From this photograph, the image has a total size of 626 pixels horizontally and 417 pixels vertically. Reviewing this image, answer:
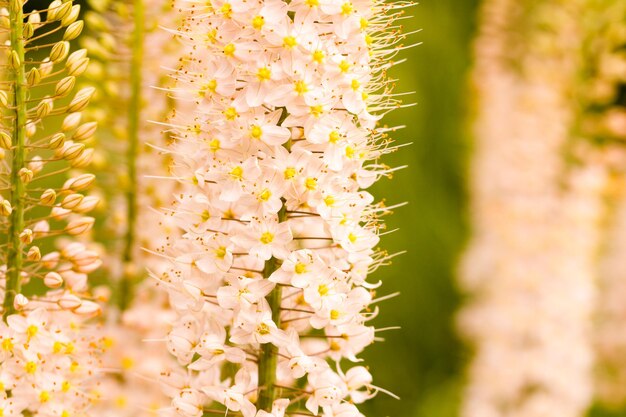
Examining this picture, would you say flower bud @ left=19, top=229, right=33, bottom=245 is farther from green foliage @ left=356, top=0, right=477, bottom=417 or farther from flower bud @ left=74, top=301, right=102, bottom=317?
green foliage @ left=356, top=0, right=477, bottom=417

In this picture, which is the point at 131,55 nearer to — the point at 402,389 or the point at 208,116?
the point at 208,116

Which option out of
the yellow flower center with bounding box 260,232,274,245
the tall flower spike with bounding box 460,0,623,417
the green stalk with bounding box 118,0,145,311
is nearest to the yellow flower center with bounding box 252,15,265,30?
the yellow flower center with bounding box 260,232,274,245

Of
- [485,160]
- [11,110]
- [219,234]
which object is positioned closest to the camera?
[11,110]

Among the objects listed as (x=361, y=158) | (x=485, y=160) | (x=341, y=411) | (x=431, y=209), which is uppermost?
(x=361, y=158)

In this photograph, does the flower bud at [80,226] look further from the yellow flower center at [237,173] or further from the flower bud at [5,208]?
the yellow flower center at [237,173]

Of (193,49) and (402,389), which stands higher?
(193,49)

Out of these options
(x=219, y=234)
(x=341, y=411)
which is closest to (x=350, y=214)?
(x=219, y=234)
